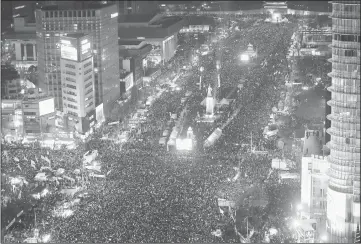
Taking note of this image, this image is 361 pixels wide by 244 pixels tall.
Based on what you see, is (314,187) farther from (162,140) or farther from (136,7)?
(136,7)

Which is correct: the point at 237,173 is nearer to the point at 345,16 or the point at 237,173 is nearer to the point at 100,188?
the point at 100,188

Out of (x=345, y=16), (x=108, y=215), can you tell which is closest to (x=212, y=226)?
(x=108, y=215)

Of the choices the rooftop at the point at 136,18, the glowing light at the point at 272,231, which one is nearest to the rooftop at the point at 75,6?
the glowing light at the point at 272,231

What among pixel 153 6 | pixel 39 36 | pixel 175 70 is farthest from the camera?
pixel 153 6

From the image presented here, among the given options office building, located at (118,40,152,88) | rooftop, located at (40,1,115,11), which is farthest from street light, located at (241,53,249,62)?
rooftop, located at (40,1,115,11)

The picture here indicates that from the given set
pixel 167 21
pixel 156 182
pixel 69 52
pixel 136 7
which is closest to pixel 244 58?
pixel 167 21

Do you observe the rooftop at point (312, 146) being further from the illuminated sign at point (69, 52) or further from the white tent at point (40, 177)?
the illuminated sign at point (69, 52)

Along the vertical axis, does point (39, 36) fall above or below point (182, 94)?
above
